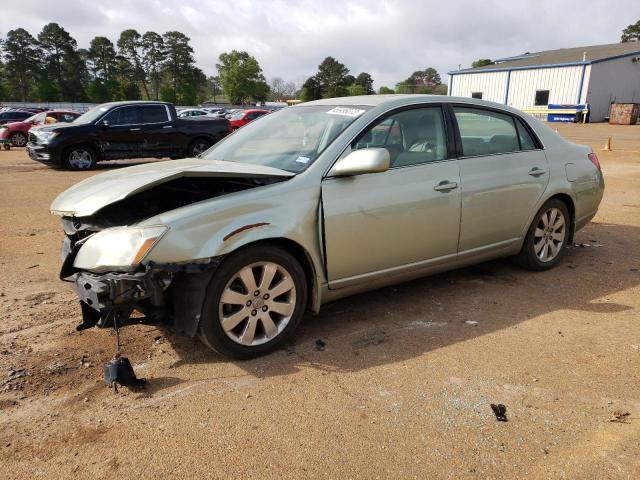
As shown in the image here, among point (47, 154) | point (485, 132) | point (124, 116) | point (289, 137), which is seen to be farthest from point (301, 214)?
point (47, 154)

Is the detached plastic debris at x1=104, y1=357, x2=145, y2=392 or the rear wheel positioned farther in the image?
the rear wheel

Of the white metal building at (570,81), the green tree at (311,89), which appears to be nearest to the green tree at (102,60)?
the green tree at (311,89)

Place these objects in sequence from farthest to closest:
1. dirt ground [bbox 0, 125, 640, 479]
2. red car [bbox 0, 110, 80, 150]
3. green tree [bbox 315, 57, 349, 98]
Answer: green tree [bbox 315, 57, 349, 98] → red car [bbox 0, 110, 80, 150] → dirt ground [bbox 0, 125, 640, 479]

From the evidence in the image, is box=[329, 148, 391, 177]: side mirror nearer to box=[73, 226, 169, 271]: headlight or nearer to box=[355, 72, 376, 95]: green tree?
box=[73, 226, 169, 271]: headlight

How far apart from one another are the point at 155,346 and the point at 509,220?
318cm

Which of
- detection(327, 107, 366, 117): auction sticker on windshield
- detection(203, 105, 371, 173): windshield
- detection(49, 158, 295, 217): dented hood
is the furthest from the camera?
detection(327, 107, 366, 117): auction sticker on windshield

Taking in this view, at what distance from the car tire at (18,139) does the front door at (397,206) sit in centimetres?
2175

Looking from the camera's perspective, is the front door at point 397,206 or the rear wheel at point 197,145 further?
the rear wheel at point 197,145

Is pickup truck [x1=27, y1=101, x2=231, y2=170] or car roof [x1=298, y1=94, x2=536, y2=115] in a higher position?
car roof [x1=298, y1=94, x2=536, y2=115]

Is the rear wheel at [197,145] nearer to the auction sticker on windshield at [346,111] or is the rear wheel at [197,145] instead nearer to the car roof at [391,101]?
the car roof at [391,101]

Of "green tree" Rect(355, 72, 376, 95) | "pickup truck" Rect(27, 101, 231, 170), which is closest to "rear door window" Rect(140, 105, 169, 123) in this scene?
"pickup truck" Rect(27, 101, 231, 170)

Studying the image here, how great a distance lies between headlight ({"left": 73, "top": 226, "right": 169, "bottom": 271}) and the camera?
2.90 metres

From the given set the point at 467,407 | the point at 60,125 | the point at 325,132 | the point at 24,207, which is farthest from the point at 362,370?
the point at 60,125

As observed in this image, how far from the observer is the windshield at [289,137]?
3.72m
